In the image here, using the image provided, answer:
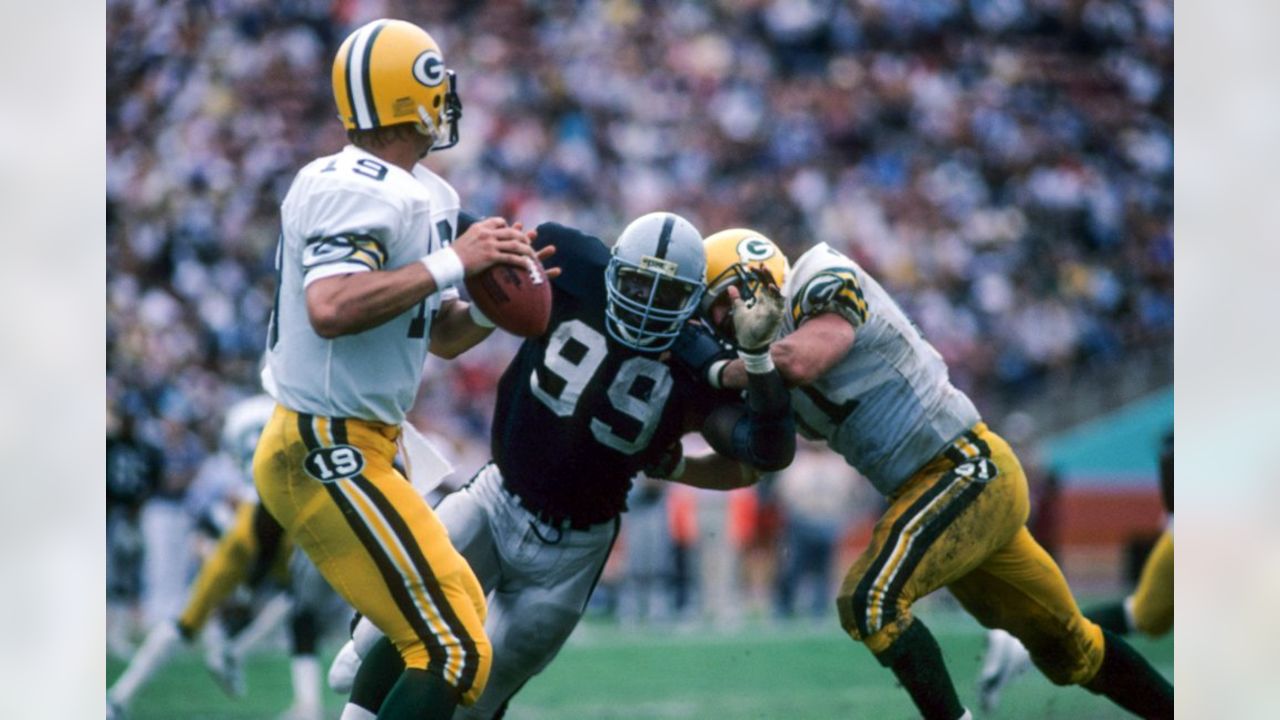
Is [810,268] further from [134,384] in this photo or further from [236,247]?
[236,247]

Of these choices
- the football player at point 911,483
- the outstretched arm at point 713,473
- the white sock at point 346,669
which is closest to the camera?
the football player at point 911,483

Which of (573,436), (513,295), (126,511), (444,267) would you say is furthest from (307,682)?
(126,511)

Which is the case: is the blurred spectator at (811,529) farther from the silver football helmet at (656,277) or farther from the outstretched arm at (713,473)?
the silver football helmet at (656,277)

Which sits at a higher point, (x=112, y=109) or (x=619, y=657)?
(x=112, y=109)

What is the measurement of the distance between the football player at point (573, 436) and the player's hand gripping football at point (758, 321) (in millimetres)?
172

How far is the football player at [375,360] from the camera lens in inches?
105

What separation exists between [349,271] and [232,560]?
2619mm

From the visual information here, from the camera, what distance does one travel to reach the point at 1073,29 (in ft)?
32.1

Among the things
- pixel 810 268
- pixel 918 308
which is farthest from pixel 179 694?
pixel 918 308

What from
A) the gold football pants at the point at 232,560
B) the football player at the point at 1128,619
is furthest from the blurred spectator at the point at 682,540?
the football player at the point at 1128,619

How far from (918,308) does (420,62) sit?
7.16 m

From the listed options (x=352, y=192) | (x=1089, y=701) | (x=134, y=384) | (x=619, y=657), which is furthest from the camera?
(x=134, y=384)

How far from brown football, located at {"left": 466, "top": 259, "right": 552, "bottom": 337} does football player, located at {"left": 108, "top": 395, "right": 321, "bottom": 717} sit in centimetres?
215

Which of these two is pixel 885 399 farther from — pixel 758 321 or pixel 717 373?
pixel 758 321
